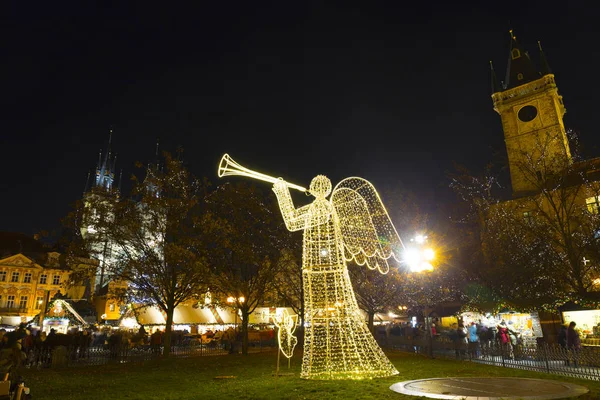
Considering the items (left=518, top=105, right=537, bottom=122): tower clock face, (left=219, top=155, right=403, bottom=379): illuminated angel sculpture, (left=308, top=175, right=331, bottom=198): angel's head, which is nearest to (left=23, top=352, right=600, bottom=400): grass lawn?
(left=219, top=155, right=403, bottom=379): illuminated angel sculpture

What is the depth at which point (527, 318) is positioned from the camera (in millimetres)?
27703

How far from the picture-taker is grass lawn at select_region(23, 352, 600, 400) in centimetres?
1052

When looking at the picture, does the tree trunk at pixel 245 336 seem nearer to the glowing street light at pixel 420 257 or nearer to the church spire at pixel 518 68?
the glowing street light at pixel 420 257

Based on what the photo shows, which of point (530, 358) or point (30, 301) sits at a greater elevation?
point (30, 301)

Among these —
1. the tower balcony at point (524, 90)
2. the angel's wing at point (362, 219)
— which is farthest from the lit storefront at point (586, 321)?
the tower balcony at point (524, 90)

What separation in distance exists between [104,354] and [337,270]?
1531 centimetres

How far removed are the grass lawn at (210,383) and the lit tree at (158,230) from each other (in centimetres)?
525

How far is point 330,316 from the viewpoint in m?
11.9

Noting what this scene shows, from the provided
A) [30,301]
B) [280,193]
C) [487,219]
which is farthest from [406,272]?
[30,301]

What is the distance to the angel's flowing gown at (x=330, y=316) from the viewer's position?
11766mm

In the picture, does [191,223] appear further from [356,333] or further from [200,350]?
[356,333]

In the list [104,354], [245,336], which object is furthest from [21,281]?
[245,336]

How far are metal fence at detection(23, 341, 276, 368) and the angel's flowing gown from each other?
12.5 m

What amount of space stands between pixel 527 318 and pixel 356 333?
70.1ft
